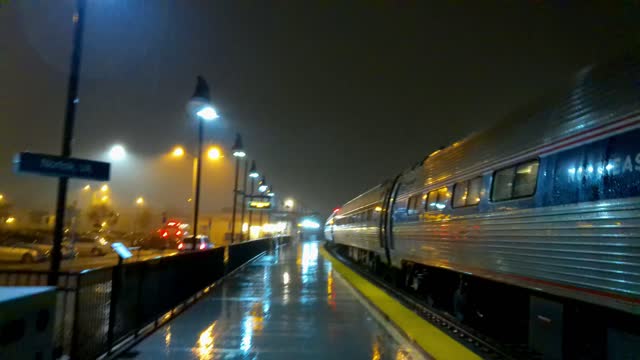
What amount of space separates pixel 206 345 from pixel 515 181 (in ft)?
16.7

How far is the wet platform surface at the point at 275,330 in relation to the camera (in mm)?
8102

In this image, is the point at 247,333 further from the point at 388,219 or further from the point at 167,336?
the point at 388,219

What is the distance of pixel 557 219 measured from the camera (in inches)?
267

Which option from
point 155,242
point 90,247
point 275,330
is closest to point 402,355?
point 275,330

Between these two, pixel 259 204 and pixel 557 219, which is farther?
pixel 259 204

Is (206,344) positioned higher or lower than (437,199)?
lower

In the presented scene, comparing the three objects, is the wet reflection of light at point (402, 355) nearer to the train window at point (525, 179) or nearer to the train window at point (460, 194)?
the train window at point (525, 179)

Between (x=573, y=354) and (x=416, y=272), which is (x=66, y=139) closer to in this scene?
(x=573, y=354)

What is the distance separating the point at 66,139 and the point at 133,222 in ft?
189

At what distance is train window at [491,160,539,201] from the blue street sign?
5.91 meters

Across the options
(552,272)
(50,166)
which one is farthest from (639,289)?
(50,166)

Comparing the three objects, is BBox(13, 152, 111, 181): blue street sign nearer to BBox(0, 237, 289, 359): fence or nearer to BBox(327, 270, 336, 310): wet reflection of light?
BBox(0, 237, 289, 359): fence

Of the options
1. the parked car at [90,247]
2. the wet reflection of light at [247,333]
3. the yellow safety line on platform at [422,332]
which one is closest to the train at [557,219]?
the yellow safety line on platform at [422,332]

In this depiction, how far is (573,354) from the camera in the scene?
6.73m
